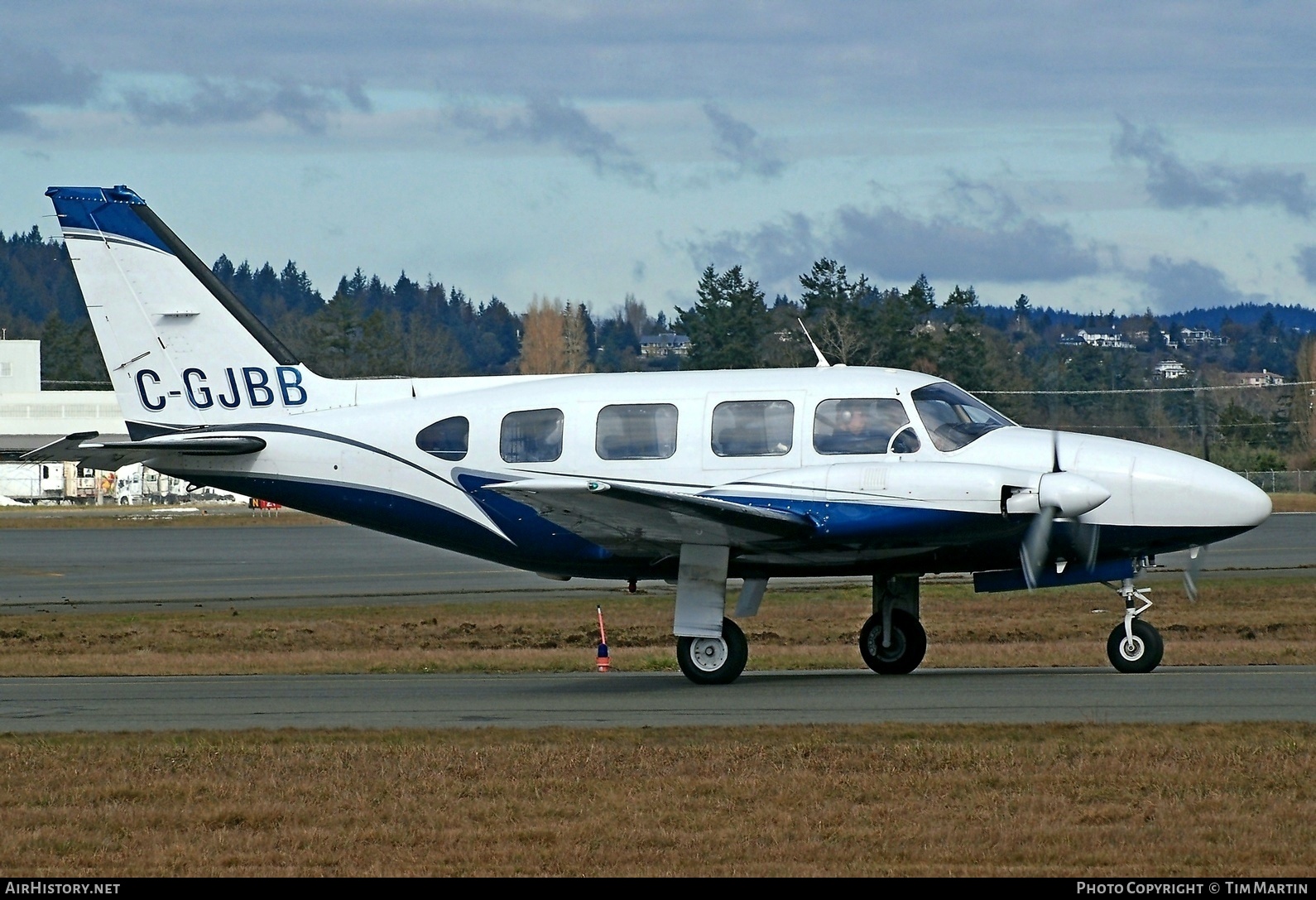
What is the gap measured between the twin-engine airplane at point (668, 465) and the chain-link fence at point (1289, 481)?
3018 inches

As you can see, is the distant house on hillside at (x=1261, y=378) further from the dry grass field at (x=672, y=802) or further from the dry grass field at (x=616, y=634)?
the dry grass field at (x=672, y=802)

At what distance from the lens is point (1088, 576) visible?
1689cm

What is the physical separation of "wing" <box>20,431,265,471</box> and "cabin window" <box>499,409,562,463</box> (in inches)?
126

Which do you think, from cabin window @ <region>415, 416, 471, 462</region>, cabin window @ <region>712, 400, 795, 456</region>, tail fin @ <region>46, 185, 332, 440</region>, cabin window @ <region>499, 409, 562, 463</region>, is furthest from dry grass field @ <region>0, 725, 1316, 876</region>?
tail fin @ <region>46, 185, 332, 440</region>

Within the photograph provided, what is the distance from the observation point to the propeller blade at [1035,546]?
52.1ft

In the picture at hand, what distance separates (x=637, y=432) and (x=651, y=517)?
142 cm

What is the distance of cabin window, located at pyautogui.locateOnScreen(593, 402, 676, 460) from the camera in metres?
17.4

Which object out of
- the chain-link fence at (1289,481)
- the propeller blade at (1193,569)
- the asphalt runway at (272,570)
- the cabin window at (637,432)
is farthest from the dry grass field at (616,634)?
the chain-link fence at (1289,481)

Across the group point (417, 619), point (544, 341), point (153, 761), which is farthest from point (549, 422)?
point (544, 341)

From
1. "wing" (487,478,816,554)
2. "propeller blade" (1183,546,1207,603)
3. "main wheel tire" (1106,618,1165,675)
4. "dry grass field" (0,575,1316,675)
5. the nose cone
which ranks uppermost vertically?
the nose cone

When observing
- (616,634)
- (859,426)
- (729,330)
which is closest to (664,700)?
(859,426)

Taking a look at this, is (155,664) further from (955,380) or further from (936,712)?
(955,380)

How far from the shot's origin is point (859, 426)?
16.9 meters

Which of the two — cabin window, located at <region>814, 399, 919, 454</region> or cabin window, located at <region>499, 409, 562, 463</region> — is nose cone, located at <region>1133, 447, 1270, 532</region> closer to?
cabin window, located at <region>814, 399, 919, 454</region>
